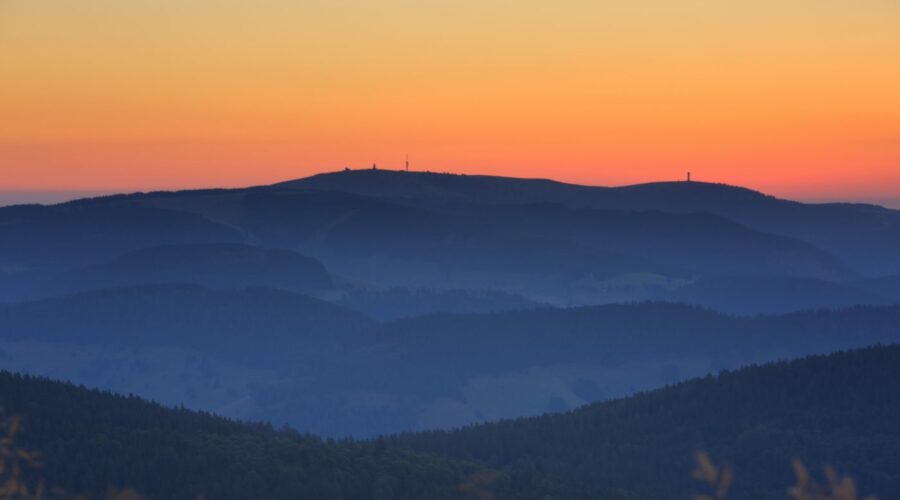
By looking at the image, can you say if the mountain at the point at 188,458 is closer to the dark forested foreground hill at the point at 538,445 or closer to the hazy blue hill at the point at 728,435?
the dark forested foreground hill at the point at 538,445

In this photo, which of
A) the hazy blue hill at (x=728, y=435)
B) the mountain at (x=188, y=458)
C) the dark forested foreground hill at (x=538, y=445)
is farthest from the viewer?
the hazy blue hill at (x=728, y=435)

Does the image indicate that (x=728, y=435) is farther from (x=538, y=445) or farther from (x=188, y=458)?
(x=188, y=458)

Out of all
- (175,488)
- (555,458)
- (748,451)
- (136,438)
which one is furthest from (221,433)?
(748,451)

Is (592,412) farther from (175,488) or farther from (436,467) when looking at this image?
(175,488)

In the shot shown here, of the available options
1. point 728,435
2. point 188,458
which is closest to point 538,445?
point 728,435

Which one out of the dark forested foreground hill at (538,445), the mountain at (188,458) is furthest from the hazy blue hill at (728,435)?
the mountain at (188,458)

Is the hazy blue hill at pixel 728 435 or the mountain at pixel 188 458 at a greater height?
the mountain at pixel 188 458
